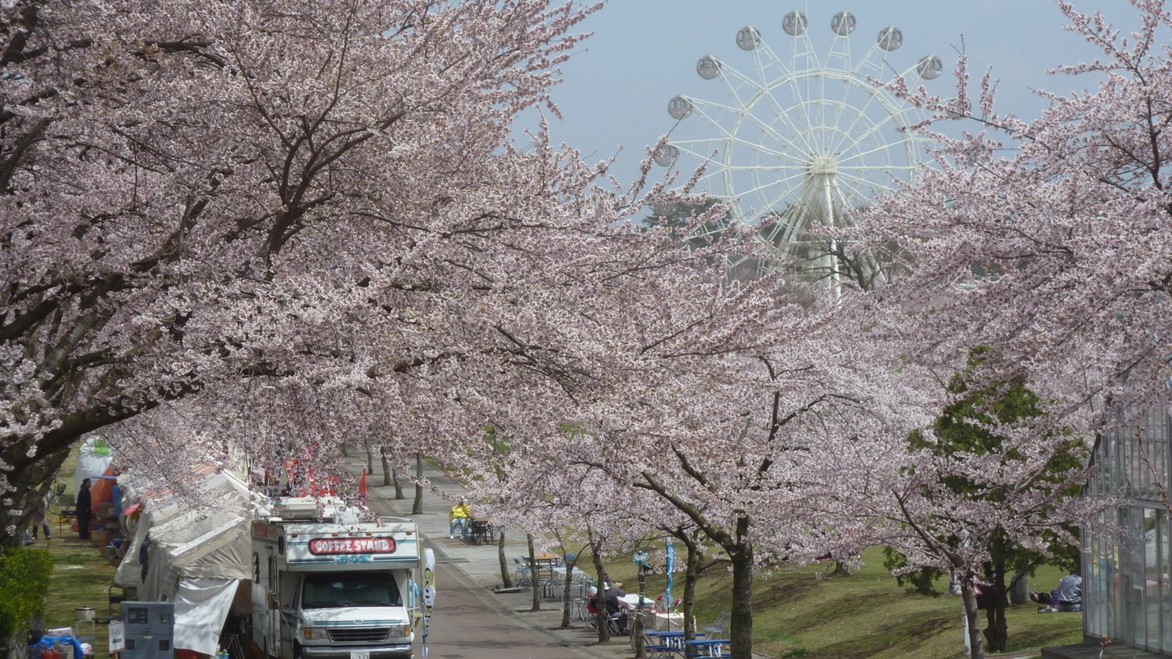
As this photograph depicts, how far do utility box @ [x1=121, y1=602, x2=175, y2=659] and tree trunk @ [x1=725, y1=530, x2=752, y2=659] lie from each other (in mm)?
7283

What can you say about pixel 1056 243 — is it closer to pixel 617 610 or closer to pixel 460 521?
pixel 617 610

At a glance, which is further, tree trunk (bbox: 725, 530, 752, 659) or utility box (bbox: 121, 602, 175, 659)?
tree trunk (bbox: 725, 530, 752, 659)

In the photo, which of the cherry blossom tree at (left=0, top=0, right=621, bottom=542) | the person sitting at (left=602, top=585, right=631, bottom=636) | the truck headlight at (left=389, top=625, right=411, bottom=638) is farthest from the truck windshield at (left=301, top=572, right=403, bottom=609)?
the cherry blossom tree at (left=0, top=0, right=621, bottom=542)

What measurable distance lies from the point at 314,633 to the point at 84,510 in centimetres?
2311

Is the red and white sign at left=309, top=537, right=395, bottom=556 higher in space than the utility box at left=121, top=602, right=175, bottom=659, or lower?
higher

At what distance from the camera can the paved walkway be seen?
2747cm

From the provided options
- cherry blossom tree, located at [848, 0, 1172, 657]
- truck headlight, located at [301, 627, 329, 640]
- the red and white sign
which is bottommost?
truck headlight, located at [301, 627, 329, 640]

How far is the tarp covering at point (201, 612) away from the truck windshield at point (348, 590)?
5.17 feet

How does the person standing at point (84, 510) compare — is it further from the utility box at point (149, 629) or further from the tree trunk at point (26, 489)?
the utility box at point (149, 629)

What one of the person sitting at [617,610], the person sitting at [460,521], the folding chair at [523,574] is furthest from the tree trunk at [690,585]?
the person sitting at [460,521]

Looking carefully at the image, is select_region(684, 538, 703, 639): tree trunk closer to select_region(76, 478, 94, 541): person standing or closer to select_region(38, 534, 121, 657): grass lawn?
select_region(38, 534, 121, 657): grass lawn

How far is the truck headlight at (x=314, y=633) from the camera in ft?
68.5

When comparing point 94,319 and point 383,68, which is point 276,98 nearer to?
point 383,68

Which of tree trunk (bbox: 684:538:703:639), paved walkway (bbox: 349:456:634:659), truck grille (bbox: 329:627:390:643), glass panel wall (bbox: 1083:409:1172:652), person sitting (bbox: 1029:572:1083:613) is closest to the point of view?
glass panel wall (bbox: 1083:409:1172:652)
